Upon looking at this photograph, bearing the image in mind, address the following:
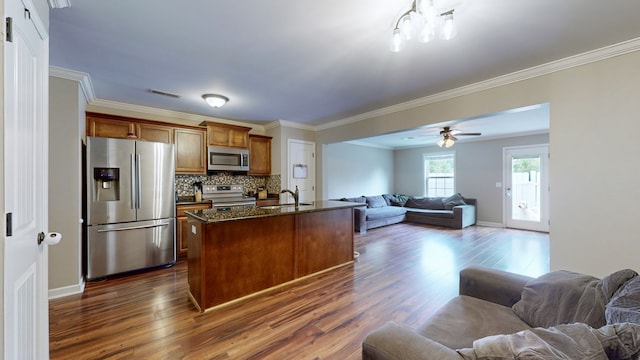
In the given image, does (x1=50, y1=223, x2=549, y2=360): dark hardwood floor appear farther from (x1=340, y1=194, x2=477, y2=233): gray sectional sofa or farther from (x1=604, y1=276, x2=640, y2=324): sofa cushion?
(x1=340, y1=194, x2=477, y2=233): gray sectional sofa

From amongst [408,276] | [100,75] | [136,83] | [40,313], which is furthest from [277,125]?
[40,313]

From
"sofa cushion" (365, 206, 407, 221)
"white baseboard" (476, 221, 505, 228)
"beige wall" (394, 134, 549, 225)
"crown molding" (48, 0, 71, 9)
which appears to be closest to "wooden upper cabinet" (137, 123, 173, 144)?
"crown molding" (48, 0, 71, 9)

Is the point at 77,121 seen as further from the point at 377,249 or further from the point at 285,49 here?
the point at 377,249

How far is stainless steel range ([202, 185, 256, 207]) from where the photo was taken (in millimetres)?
4330

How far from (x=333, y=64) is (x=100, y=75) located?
108 inches

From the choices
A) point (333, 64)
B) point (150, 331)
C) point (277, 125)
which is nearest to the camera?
point (150, 331)

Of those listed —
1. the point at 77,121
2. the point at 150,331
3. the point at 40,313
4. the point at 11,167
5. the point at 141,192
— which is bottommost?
the point at 150,331

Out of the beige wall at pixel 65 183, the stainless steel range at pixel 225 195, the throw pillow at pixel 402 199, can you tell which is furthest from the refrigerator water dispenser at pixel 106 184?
the throw pillow at pixel 402 199

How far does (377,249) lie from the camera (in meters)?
4.55

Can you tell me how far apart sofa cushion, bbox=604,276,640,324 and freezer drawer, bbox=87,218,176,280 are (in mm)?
4289

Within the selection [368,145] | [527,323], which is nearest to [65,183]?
[527,323]

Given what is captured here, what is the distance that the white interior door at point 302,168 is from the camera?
17.4ft

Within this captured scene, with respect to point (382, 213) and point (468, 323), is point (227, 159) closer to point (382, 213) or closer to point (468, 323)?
point (382, 213)

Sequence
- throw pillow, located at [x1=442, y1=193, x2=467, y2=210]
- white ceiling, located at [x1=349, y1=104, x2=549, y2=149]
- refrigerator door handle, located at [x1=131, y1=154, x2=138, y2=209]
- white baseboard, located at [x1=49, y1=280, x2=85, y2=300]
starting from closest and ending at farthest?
white baseboard, located at [x1=49, y1=280, x2=85, y2=300] < refrigerator door handle, located at [x1=131, y1=154, x2=138, y2=209] < white ceiling, located at [x1=349, y1=104, x2=549, y2=149] < throw pillow, located at [x1=442, y1=193, x2=467, y2=210]
